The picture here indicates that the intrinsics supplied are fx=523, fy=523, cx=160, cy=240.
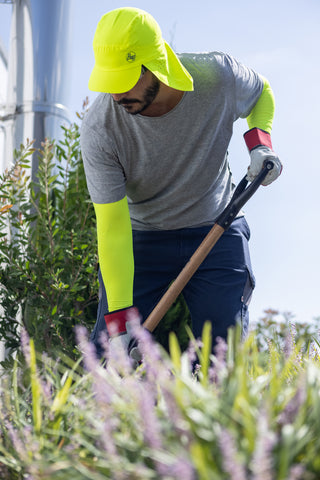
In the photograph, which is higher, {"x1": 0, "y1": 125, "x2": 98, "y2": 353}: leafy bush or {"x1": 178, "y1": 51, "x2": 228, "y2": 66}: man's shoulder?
{"x1": 178, "y1": 51, "x2": 228, "y2": 66}: man's shoulder

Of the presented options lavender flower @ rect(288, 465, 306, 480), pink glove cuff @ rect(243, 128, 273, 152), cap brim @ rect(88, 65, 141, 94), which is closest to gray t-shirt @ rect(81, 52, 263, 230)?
pink glove cuff @ rect(243, 128, 273, 152)

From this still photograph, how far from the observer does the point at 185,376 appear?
96 centimetres

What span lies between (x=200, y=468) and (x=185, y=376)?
232 mm

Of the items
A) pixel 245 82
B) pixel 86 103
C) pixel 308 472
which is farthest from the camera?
pixel 86 103

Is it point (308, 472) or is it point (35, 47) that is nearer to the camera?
point (308, 472)

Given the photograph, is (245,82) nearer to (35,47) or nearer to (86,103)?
(86,103)

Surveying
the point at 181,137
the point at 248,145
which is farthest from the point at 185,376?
the point at 248,145

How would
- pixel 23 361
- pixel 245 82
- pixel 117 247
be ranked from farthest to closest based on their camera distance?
1. pixel 23 361
2. pixel 245 82
3. pixel 117 247

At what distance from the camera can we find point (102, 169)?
7.51 ft

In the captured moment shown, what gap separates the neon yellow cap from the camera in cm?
202

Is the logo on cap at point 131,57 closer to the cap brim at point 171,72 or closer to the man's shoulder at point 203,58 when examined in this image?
the cap brim at point 171,72

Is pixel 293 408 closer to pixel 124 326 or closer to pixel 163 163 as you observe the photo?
pixel 124 326

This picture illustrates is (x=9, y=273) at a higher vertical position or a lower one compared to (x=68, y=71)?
lower

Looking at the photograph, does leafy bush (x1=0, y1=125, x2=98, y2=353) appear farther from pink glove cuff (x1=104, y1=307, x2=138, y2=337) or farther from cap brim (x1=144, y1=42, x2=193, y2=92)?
cap brim (x1=144, y1=42, x2=193, y2=92)
